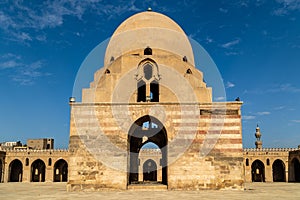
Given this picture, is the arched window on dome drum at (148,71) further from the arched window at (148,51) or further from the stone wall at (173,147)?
the stone wall at (173,147)

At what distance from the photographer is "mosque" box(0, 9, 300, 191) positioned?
16094 mm

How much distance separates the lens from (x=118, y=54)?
2078 cm

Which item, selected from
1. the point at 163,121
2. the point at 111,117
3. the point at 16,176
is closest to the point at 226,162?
the point at 163,121

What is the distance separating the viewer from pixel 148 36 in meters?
20.7

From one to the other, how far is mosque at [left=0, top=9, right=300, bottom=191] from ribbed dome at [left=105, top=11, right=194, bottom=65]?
0.23 feet

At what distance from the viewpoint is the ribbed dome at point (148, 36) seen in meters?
20.6

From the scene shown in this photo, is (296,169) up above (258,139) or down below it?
below

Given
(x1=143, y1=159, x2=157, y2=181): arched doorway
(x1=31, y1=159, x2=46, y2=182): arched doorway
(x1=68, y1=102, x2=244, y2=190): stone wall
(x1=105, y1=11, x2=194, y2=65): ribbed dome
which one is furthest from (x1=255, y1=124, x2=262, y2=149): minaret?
(x1=31, y1=159, x2=46, y2=182): arched doorway

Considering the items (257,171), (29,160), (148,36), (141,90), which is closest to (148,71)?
(141,90)

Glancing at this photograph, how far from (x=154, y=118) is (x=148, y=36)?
6.45 m

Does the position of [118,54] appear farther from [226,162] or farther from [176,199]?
[176,199]

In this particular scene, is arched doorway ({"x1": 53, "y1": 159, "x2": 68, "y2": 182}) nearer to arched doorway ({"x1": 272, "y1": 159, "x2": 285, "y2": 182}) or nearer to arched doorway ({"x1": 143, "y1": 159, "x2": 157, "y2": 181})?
arched doorway ({"x1": 143, "y1": 159, "x2": 157, "y2": 181})

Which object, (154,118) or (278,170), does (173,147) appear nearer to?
(154,118)

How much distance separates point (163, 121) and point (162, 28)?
25.4ft
